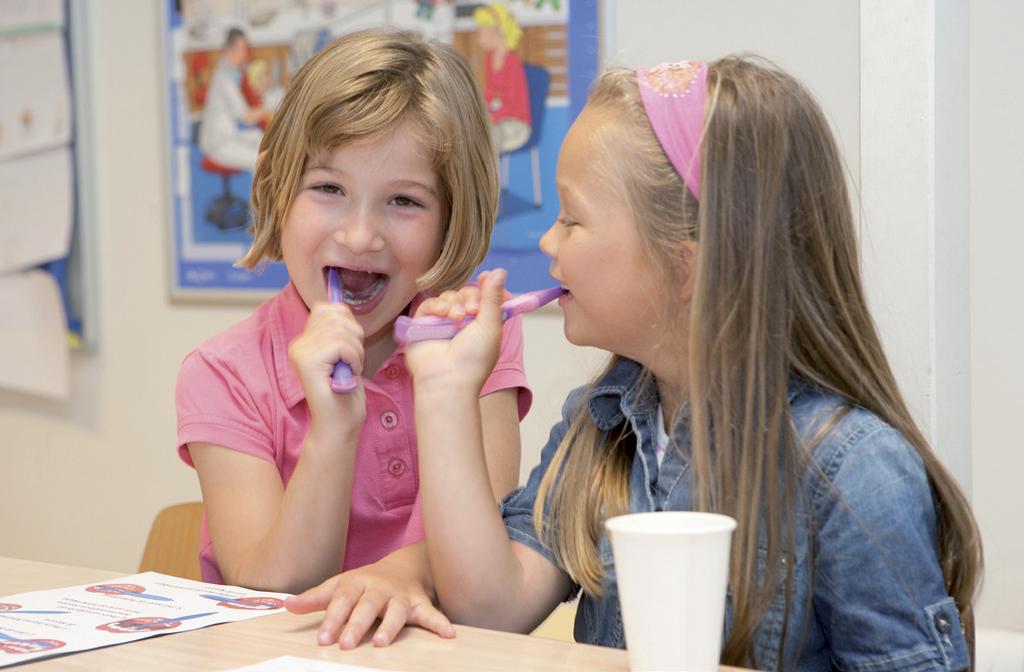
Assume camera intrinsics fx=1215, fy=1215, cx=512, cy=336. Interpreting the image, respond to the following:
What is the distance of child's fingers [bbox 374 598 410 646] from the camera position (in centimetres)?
84

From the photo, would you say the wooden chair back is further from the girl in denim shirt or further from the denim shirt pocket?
the denim shirt pocket

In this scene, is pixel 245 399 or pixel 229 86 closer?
pixel 245 399

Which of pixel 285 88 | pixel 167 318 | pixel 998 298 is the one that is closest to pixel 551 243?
pixel 998 298

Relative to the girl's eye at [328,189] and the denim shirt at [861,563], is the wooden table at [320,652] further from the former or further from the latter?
the girl's eye at [328,189]

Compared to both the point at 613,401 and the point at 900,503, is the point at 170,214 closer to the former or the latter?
the point at 613,401

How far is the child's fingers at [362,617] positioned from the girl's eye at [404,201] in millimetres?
547

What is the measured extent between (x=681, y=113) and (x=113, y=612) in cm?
59

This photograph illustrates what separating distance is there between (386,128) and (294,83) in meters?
0.16

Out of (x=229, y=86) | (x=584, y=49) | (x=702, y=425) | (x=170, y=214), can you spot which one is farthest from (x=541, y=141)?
(x=702, y=425)

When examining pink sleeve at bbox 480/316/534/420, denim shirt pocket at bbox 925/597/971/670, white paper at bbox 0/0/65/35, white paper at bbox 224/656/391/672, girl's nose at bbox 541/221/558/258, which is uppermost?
white paper at bbox 0/0/65/35

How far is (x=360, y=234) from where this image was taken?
1.29 metres

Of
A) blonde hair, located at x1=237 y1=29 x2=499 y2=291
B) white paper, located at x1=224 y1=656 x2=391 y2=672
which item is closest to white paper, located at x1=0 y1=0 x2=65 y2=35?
blonde hair, located at x1=237 y1=29 x2=499 y2=291

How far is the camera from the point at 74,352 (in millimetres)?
2848

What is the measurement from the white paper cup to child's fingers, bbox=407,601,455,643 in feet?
0.67
